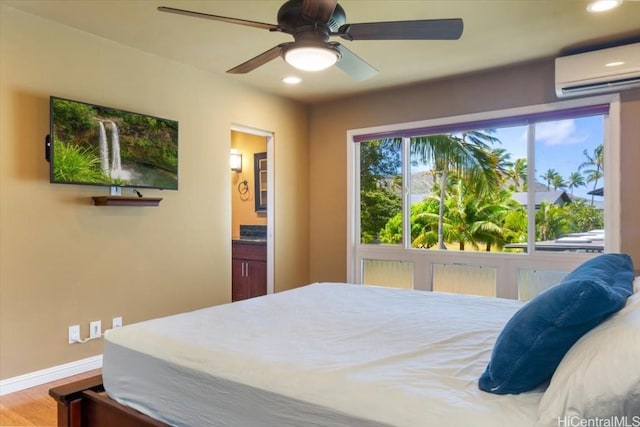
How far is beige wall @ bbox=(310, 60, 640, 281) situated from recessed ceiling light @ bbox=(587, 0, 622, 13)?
2.93ft

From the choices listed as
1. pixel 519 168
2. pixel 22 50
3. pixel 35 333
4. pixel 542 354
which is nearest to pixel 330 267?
pixel 519 168

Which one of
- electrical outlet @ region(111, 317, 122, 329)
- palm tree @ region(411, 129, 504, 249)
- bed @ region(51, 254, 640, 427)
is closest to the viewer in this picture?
bed @ region(51, 254, 640, 427)

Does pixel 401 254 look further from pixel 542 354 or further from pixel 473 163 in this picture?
pixel 542 354

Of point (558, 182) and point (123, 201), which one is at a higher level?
point (558, 182)

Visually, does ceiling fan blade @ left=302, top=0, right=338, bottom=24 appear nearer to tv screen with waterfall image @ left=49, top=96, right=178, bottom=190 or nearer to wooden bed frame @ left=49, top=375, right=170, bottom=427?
wooden bed frame @ left=49, top=375, right=170, bottom=427

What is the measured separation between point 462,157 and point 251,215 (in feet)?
9.06

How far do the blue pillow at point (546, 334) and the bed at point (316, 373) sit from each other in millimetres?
36

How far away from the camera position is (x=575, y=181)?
142 inches

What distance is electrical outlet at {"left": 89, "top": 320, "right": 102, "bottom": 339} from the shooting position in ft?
10.1

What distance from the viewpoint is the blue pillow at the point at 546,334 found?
1.12 metres

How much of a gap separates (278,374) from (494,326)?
103cm

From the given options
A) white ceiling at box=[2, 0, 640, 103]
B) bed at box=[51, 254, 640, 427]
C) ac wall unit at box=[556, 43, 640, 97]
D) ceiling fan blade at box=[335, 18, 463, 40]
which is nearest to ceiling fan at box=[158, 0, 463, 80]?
ceiling fan blade at box=[335, 18, 463, 40]

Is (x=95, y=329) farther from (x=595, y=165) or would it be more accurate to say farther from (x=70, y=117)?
(x=595, y=165)

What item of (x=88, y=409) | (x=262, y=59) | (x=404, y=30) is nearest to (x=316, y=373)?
(x=88, y=409)
